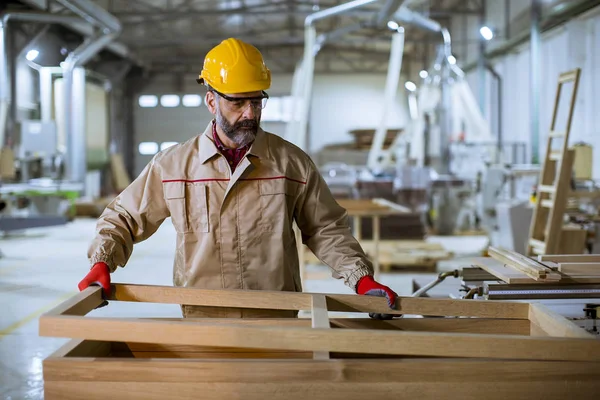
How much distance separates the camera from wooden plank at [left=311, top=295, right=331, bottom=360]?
1.75 meters

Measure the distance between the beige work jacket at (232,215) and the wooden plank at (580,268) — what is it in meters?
0.83

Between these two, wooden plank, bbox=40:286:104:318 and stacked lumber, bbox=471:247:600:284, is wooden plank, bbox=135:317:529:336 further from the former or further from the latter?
stacked lumber, bbox=471:247:600:284

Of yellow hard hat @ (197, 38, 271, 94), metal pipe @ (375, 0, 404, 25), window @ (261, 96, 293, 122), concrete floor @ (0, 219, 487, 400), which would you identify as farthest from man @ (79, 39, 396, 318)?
window @ (261, 96, 293, 122)

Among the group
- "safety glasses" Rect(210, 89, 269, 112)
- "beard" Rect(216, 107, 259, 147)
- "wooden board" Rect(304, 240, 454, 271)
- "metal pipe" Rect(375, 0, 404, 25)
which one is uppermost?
"metal pipe" Rect(375, 0, 404, 25)

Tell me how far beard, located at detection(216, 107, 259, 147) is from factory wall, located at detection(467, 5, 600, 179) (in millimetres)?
9275

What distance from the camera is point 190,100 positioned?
71.4 ft

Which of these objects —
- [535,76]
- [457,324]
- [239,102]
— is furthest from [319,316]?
[535,76]

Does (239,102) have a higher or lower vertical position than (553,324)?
higher

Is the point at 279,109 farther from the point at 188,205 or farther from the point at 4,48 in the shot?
the point at 188,205

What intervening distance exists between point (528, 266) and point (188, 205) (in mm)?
1277

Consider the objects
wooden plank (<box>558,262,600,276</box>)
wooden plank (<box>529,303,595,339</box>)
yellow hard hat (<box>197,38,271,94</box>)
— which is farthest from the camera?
wooden plank (<box>558,262,600,276</box>)

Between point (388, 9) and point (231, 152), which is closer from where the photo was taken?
point (231, 152)

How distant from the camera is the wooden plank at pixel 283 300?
2.18 meters

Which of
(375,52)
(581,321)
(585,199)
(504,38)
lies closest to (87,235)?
(585,199)
